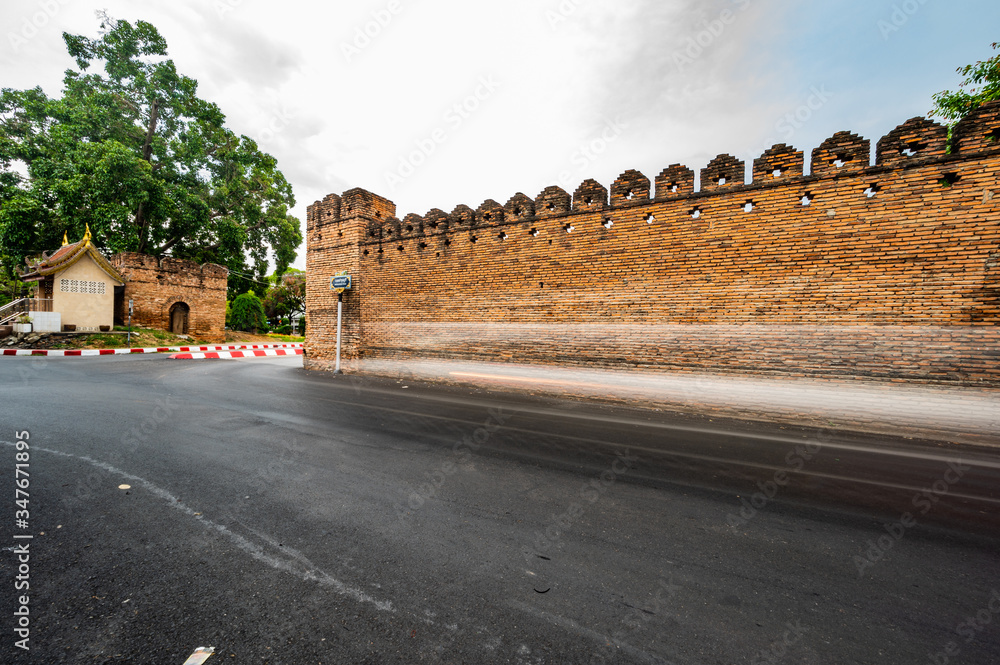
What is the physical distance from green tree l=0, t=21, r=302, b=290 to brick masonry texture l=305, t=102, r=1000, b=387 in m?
18.7

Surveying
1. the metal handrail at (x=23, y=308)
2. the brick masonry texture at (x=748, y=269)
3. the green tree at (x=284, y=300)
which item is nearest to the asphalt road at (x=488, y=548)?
the brick masonry texture at (x=748, y=269)

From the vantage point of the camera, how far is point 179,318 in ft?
75.3

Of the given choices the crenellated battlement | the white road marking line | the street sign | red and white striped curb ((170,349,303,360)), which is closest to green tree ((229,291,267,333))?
red and white striped curb ((170,349,303,360))

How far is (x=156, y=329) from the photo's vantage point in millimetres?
20766

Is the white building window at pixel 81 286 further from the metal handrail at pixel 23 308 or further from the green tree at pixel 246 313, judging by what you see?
the green tree at pixel 246 313

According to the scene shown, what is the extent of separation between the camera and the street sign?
11955mm

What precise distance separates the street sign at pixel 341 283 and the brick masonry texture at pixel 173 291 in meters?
16.4

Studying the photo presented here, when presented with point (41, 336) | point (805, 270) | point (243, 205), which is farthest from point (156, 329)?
point (805, 270)

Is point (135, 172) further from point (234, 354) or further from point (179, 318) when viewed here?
point (234, 354)

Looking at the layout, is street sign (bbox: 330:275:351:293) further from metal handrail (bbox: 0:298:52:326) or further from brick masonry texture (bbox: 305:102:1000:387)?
metal handrail (bbox: 0:298:52:326)

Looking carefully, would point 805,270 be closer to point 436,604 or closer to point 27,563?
point 436,604

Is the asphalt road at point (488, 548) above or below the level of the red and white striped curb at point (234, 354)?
below

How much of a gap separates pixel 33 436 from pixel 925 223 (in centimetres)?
1302

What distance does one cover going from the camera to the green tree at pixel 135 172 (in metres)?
18.3
